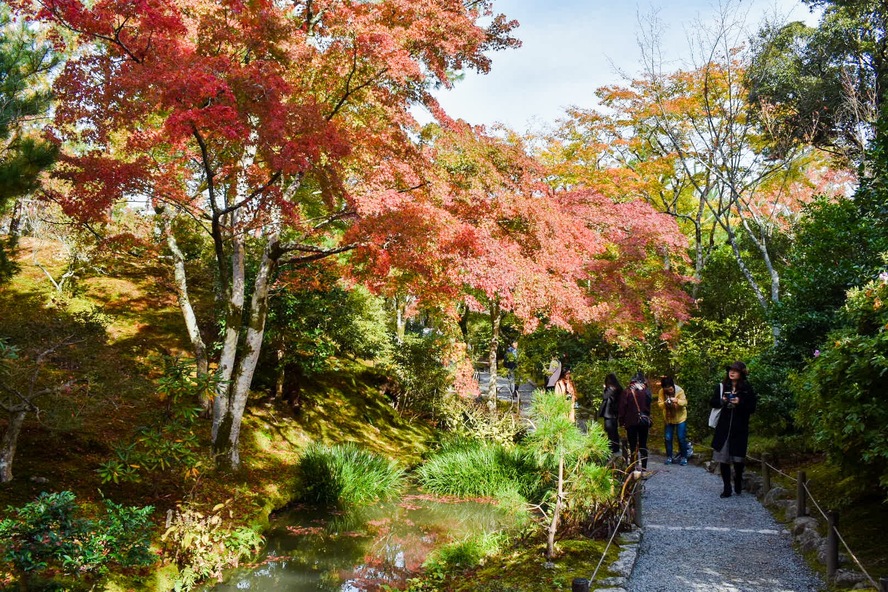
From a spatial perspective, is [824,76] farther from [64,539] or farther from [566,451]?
[64,539]

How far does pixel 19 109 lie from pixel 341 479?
5845 millimetres

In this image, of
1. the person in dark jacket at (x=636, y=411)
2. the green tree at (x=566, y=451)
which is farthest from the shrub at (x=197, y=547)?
the person in dark jacket at (x=636, y=411)

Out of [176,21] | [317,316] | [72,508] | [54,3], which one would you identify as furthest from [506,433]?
[54,3]

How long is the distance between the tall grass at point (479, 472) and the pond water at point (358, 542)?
0.23m

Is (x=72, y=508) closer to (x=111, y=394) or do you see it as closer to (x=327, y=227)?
(x=111, y=394)

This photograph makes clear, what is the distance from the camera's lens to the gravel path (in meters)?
4.40

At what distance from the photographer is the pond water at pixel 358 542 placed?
584 cm

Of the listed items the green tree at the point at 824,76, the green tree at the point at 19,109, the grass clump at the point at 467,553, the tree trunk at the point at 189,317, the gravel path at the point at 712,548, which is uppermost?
the green tree at the point at 824,76

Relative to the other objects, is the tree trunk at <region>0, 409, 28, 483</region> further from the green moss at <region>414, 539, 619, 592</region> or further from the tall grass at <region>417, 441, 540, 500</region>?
the tall grass at <region>417, 441, 540, 500</region>

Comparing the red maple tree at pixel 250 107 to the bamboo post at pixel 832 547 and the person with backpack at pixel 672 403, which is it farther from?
the bamboo post at pixel 832 547

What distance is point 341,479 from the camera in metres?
8.09

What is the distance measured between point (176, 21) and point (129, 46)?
23.4 inches

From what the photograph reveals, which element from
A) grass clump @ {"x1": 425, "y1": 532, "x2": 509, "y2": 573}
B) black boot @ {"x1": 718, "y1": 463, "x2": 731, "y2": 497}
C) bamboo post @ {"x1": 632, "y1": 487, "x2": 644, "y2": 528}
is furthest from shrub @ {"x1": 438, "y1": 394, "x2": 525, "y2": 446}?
bamboo post @ {"x1": 632, "y1": 487, "x2": 644, "y2": 528}

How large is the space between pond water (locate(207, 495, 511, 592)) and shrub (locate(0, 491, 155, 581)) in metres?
1.37
